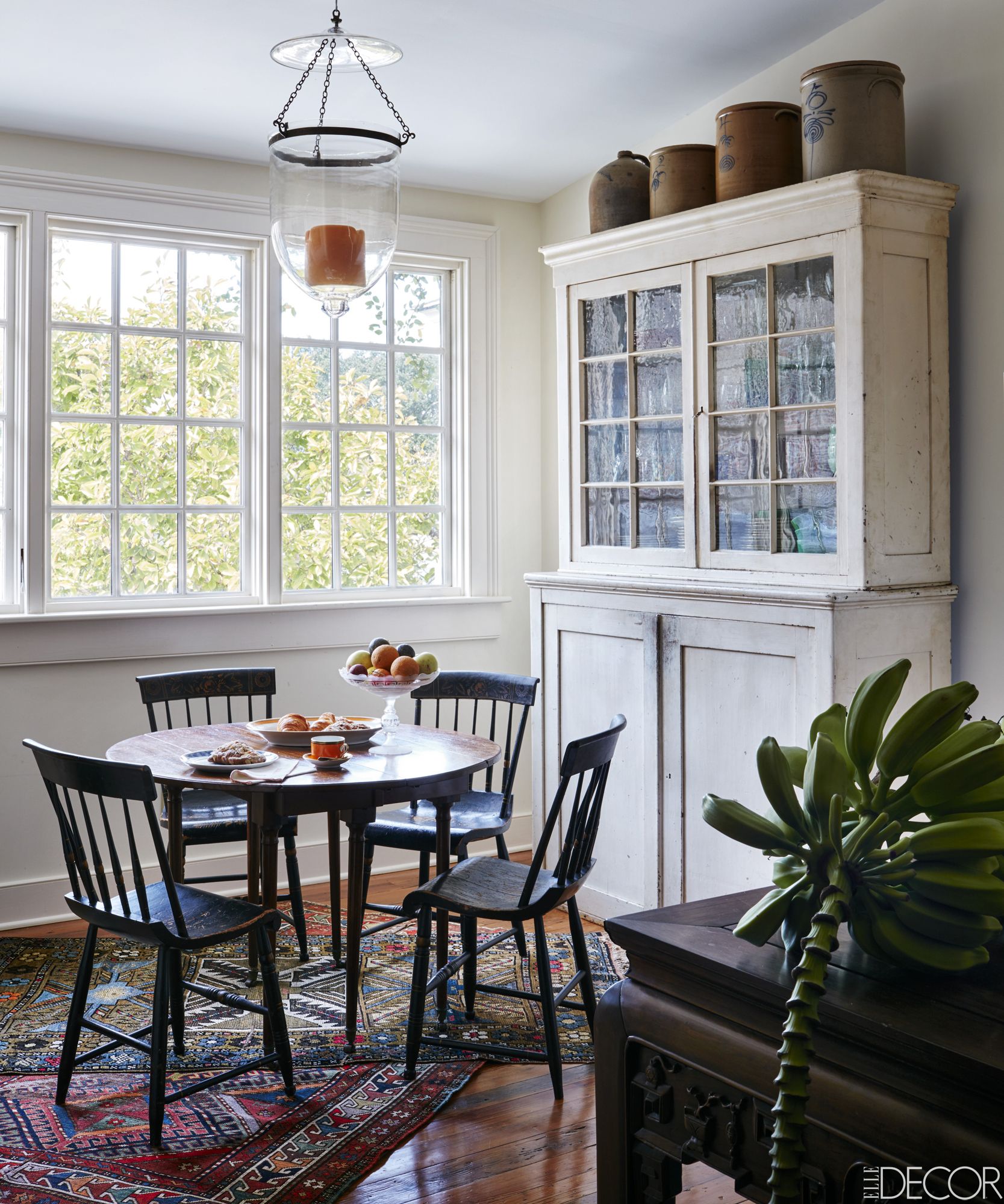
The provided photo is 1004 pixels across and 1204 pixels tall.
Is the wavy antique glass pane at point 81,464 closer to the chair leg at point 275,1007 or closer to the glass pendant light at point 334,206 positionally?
the glass pendant light at point 334,206

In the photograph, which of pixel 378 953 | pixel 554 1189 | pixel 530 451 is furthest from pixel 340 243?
pixel 530 451

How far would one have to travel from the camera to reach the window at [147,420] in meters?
4.05

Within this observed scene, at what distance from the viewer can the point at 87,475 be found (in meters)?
4.09

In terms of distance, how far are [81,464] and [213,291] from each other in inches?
32.6

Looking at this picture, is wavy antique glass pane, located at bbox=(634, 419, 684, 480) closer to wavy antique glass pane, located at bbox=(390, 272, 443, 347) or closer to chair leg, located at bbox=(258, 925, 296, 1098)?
wavy antique glass pane, located at bbox=(390, 272, 443, 347)

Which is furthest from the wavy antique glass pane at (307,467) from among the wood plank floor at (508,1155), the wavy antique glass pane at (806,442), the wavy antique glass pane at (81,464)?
the wood plank floor at (508,1155)

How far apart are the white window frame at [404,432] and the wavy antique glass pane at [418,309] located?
0.05 feet

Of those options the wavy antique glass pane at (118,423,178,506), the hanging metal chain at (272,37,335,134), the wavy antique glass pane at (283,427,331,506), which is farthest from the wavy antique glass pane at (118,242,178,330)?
the hanging metal chain at (272,37,335,134)

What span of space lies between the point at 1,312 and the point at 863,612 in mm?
3035

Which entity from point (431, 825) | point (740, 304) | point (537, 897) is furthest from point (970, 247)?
point (431, 825)

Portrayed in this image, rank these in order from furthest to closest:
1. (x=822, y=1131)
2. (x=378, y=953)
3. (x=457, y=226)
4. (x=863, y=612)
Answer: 1. (x=457, y=226)
2. (x=378, y=953)
3. (x=863, y=612)
4. (x=822, y=1131)

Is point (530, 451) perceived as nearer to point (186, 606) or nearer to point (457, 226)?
point (457, 226)

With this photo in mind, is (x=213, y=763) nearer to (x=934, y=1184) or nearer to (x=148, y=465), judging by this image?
(x=148, y=465)

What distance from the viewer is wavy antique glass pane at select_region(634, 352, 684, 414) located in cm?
362
